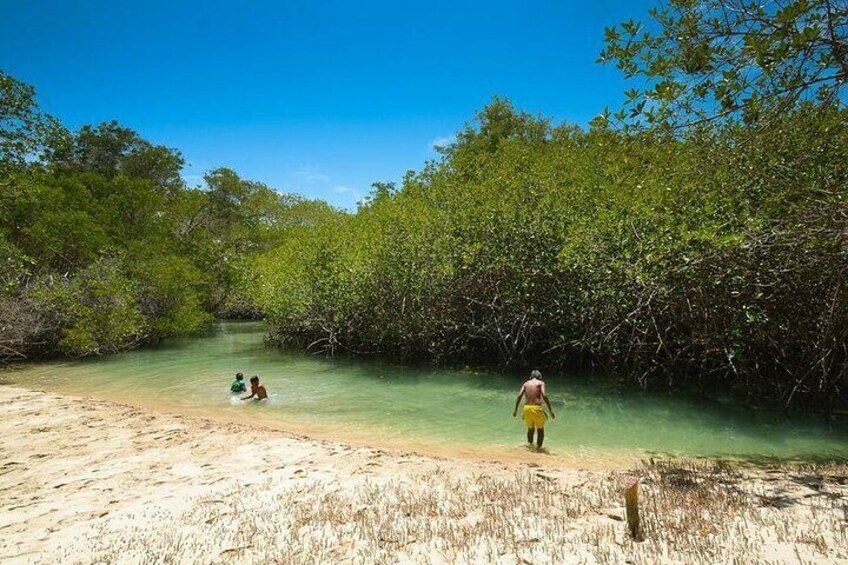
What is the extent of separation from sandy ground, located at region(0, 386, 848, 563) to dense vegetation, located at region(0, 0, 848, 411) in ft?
12.6

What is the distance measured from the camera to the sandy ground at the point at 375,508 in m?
4.87

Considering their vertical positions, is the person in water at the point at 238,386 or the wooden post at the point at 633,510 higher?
the wooden post at the point at 633,510

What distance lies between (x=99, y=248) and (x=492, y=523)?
24.7m

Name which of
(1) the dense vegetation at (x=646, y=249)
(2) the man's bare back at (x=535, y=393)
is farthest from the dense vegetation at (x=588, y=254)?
(2) the man's bare back at (x=535, y=393)

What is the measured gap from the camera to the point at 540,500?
20.1ft

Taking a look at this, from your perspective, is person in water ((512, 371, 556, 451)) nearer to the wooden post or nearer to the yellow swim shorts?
the yellow swim shorts

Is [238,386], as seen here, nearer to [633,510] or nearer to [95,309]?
[633,510]

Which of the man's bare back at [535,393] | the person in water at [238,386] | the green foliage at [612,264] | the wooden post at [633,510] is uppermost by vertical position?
the green foliage at [612,264]

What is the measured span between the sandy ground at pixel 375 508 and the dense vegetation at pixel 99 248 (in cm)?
949

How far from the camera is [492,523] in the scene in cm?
544

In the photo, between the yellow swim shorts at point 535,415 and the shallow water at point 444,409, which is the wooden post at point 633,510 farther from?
the yellow swim shorts at point 535,415

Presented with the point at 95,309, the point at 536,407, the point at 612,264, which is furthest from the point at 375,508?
the point at 95,309

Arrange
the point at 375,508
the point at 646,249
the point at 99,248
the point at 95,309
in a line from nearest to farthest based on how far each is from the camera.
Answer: the point at 375,508, the point at 646,249, the point at 95,309, the point at 99,248

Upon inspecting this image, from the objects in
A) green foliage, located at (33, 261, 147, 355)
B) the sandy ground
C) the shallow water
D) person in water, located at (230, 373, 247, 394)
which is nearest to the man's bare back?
the shallow water
